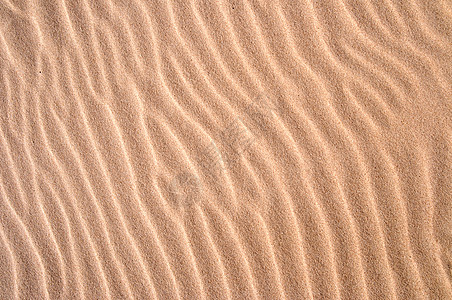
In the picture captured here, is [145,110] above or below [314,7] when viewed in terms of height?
below

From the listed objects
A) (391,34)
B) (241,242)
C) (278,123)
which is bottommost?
(241,242)

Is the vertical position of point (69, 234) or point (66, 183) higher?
point (66, 183)

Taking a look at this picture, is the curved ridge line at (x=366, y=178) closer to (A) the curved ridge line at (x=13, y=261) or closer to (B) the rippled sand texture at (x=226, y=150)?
(B) the rippled sand texture at (x=226, y=150)

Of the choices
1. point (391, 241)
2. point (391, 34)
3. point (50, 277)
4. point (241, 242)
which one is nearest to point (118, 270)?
point (50, 277)

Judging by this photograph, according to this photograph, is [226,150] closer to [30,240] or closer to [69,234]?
[69,234]

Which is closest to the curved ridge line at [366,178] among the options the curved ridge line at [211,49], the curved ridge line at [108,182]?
the curved ridge line at [211,49]

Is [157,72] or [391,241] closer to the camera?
[391,241]

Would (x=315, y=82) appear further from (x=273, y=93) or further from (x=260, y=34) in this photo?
(x=260, y=34)

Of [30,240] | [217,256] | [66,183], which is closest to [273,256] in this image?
[217,256]

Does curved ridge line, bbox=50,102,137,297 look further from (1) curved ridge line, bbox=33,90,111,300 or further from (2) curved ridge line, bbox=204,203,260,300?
(2) curved ridge line, bbox=204,203,260,300
